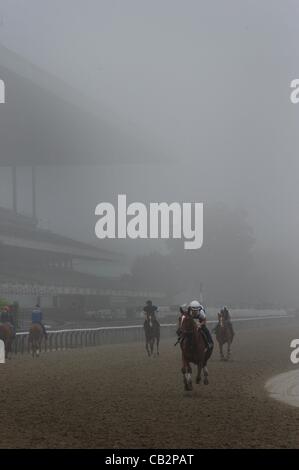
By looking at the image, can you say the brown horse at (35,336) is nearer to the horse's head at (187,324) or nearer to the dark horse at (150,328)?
the dark horse at (150,328)

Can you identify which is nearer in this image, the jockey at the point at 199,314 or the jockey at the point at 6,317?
the jockey at the point at 199,314

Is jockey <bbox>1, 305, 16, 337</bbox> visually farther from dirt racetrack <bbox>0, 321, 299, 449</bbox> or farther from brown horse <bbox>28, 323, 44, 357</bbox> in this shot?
dirt racetrack <bbox>0, 321, 299, 449</bbox>

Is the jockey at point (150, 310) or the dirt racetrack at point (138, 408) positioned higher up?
the jockey at point (150, 310)

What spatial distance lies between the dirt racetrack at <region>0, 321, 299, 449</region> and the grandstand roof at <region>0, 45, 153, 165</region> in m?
36.6

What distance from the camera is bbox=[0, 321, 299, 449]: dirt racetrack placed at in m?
9.24

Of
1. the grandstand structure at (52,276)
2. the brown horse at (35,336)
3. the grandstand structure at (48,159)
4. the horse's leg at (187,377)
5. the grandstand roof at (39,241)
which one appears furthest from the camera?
the grandstand roof at (39,241)

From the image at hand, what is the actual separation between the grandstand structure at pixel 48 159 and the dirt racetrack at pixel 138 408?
23.5 metres

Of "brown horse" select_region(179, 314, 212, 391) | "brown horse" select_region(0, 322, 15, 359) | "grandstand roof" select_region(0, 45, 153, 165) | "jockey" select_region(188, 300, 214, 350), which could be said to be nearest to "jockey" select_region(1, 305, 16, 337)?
"brown horse" select_region(0, 322, 15, 359)

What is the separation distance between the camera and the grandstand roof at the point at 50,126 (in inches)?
2218

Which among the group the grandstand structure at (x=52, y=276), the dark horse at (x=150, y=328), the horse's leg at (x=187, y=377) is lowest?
the horse's leg at (x=187, y=377)

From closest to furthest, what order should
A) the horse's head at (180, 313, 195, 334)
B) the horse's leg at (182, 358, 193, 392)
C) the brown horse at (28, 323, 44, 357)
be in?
the horse's head at (180, 313, 195, 334)
the horse's leg at (182, 358, 193, 392)
the brown horse at (28, 323, 44, 357)

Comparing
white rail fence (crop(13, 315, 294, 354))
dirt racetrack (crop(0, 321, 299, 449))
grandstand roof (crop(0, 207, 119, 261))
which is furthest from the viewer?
grandstand roof (crop(0, 207, 119, 261))

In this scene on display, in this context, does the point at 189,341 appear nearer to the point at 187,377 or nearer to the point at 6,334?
the point at 187,377

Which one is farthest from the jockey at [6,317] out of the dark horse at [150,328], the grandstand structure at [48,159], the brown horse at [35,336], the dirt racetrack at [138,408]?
the grandstand structure at [48,159]
